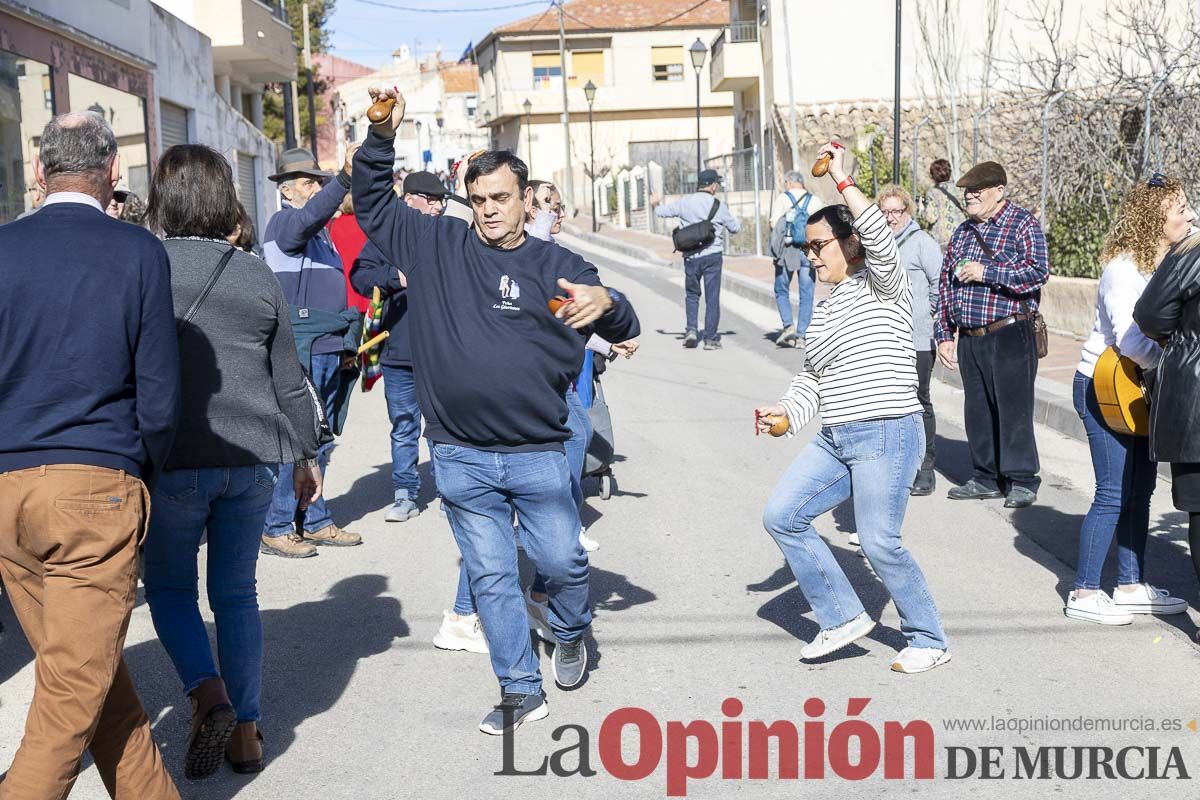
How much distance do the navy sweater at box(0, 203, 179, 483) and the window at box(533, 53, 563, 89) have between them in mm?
63219

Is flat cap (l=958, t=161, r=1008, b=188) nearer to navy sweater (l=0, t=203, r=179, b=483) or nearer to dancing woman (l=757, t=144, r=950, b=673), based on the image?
dancing woman (l=757, t=144, r=950, b=673)

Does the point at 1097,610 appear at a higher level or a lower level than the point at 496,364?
lower

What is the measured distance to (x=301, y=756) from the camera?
442cm

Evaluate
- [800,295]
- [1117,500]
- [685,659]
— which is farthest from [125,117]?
[1117,500]

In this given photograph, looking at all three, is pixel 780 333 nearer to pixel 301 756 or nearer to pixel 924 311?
pixel 924 311

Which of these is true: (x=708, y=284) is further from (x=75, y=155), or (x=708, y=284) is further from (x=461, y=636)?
(x=75, y=155)

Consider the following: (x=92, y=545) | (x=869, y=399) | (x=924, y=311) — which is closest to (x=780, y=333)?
(x=924, y=311)

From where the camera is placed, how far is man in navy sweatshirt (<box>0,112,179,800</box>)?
332cm

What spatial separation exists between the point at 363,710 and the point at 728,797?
1438 mm

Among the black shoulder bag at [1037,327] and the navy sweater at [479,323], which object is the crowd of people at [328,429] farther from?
the black shoulder bag at [1037,327]

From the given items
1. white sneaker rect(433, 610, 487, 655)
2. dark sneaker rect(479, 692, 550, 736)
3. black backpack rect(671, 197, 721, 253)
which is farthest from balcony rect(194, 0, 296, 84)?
dark sneaker rect(479, 692, 550, 736)

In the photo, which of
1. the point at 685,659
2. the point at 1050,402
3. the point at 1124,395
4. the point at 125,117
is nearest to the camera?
the point at 685,659

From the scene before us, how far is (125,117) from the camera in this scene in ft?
61.5

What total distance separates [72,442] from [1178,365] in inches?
149
